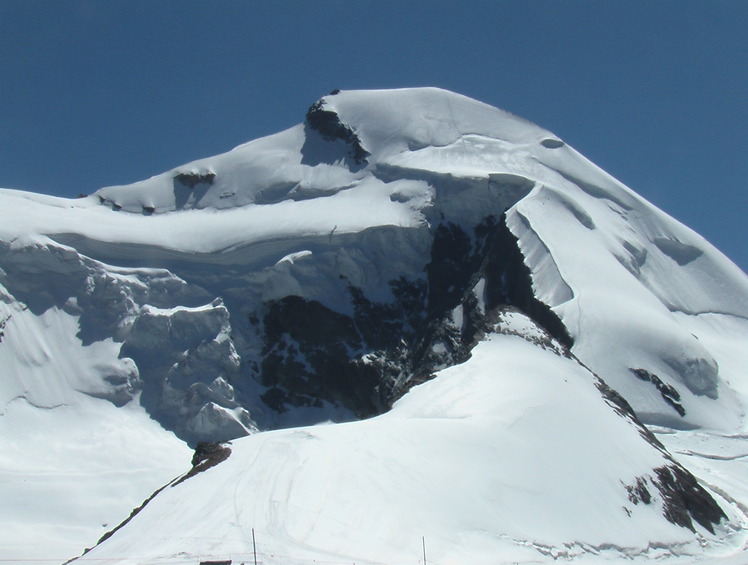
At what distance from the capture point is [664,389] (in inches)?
2306

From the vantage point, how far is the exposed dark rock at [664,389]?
5819 cm

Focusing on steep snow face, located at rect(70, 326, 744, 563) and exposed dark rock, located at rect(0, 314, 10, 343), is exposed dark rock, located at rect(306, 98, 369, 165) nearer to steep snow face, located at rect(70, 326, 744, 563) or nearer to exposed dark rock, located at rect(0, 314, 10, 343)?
exposed dark rock, located at rect(0, 314, 10, 343)

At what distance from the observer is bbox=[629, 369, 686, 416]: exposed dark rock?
58188 mm

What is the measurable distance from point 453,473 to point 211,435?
30361 mm

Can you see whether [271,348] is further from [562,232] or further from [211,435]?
[562,232]

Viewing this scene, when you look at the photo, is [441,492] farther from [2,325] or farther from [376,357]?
[2,325]

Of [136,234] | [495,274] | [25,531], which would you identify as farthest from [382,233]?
[25,531]

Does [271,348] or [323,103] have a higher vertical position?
[323,103]

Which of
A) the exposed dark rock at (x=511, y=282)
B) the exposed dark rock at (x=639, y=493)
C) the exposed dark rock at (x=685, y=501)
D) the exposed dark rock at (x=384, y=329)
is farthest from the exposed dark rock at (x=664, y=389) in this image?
the exposed dark rock at (x=639, y=493)

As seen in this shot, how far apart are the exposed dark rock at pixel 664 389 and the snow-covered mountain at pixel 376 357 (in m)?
0.14

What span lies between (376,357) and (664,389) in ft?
63.3

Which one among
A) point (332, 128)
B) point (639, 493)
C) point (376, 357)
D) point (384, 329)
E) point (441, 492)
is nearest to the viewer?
point (441, 492)

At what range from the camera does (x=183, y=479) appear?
110ft

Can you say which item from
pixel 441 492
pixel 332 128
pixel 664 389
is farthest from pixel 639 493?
pixel 332 128
